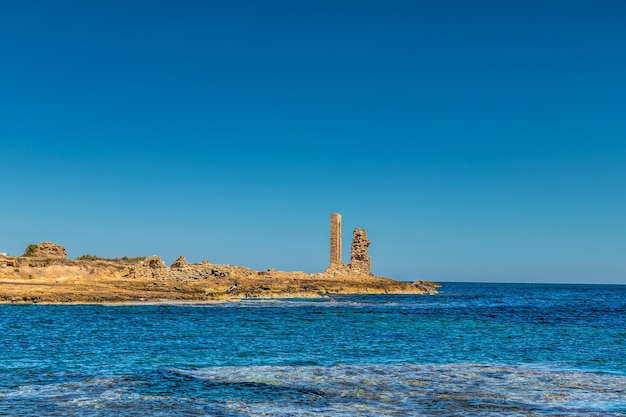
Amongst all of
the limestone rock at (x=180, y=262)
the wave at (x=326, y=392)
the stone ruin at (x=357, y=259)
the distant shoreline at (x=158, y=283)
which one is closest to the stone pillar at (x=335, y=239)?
the stone ruin at (x=357, y=259)

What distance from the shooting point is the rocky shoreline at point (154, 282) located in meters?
42.4

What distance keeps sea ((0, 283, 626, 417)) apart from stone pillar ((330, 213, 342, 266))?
2217 inches

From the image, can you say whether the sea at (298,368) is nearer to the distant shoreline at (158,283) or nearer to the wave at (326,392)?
the wave at (326,392)

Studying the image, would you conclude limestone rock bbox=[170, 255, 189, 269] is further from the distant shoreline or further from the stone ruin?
the stone ruin

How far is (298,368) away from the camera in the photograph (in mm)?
17906

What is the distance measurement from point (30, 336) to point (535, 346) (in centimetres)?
2080

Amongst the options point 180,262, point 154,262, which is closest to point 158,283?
point 154,262

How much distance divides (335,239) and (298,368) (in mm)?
71886

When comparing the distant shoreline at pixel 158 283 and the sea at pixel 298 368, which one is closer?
the sea at pixel 298 368

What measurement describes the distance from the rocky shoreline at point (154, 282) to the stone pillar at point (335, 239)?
5.82 ft

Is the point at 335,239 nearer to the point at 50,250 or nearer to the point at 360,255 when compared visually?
the point at 360,255

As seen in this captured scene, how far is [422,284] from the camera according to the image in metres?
91.6

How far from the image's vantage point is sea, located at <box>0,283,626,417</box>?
12977 mm

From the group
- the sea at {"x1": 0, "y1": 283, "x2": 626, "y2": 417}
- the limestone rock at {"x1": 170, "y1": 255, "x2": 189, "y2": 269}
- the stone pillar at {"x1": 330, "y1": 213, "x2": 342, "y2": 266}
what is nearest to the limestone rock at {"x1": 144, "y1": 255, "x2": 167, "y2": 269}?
the limestone rock at {"x1": 170, "y1": 255, "x2": 189, "y2": 269}
